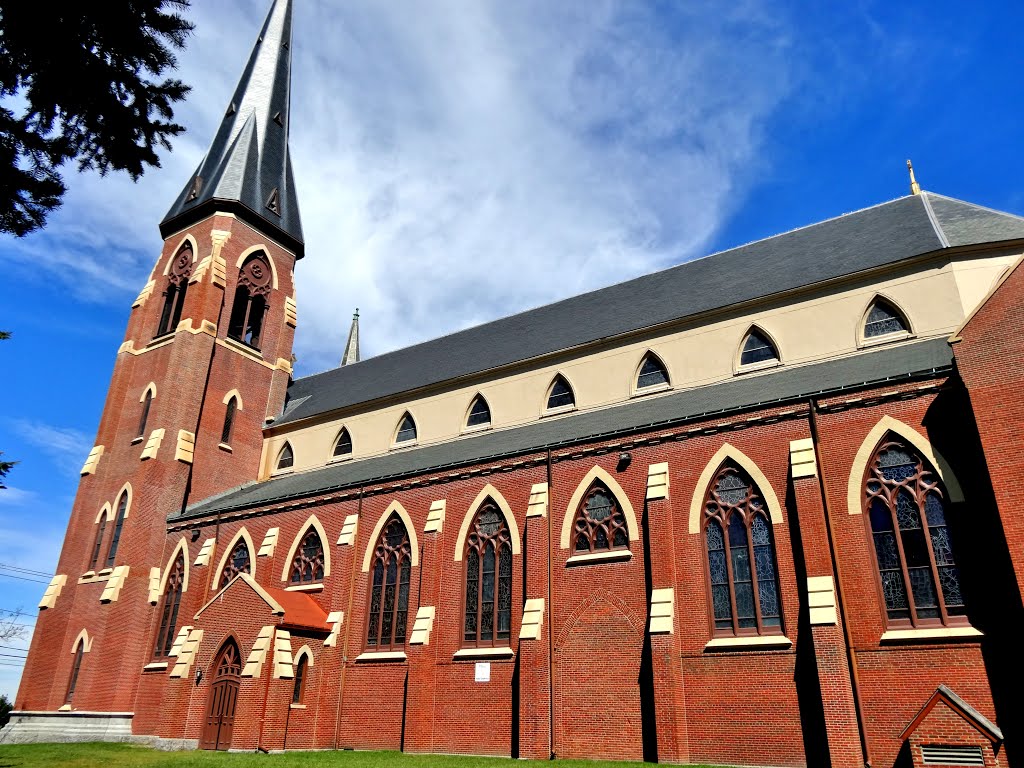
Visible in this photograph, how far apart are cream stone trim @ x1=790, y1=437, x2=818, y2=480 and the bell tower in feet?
62.1

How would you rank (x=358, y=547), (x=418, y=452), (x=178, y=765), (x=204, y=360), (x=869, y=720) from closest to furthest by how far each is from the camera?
1. (x=869, y=720)
2. (x=178, y=765)
3. (x=358, y=547)
4. (x=418, y=452)
5. (x=204, y=360)

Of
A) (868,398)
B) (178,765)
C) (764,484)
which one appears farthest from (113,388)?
(868,398)

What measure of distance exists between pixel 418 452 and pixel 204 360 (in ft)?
34.6

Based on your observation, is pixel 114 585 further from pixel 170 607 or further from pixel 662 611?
pixel 662 611

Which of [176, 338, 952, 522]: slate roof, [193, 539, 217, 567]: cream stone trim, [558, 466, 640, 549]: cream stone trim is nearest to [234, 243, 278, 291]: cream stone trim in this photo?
[176, 338, 952, 522]: slate roof

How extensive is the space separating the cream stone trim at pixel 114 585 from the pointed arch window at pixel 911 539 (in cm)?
2357

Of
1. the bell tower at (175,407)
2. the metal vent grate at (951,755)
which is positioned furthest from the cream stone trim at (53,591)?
the metal vent grate at (951,755)

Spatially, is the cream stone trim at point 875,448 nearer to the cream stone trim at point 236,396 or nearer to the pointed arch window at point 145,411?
the cream stone trim at point 236,396

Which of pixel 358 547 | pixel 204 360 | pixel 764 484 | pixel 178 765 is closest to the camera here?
pixel 178 765

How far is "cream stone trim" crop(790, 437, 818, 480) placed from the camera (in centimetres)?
1521

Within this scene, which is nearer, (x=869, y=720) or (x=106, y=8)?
(x=106, y=8)

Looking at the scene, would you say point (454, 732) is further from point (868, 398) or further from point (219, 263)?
point (219, 263)

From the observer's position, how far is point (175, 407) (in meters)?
27.8

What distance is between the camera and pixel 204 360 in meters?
29.1
